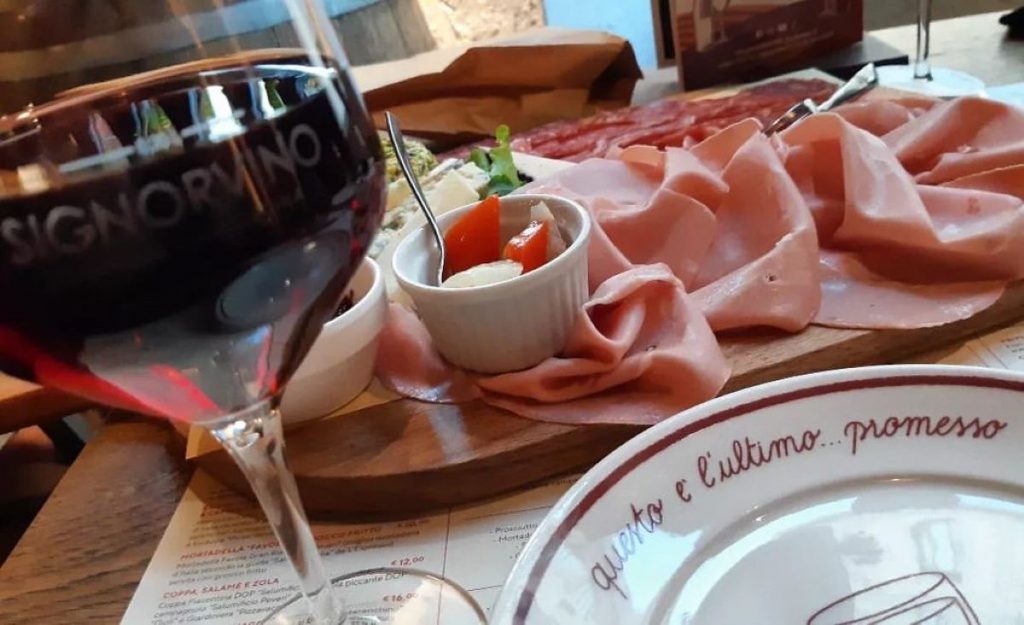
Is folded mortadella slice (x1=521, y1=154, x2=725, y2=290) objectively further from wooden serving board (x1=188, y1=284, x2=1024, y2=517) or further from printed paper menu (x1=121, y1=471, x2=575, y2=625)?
printed paper menu (x1=121, y1=471, x2=575, y2=625)

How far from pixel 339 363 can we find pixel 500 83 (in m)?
0.84

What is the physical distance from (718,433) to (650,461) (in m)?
0.04

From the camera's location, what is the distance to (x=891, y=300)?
631 mm

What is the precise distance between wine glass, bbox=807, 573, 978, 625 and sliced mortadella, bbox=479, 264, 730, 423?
Answer: 0.66ft

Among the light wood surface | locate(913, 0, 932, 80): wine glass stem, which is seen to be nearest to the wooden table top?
the light wood surface

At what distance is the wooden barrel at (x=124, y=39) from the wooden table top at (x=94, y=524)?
33 cm

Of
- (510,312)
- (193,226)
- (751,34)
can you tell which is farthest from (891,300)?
(751,34)

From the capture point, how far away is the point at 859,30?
142 cm

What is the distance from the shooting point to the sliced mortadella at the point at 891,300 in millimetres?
603

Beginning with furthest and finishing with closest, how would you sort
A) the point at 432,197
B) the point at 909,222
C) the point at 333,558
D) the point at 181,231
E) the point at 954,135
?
the point at 432,197
the point at 954,135
the point at 909,222
the point at 333,558
the point at 181,231

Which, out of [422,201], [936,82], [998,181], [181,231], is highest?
[181,231]

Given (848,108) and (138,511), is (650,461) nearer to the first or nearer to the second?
(138,511)

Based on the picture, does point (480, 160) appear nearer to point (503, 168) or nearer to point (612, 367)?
point (503, 168)

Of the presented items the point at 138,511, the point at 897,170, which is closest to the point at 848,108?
the point at 897,170
